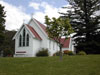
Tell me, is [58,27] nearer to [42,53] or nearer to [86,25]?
[42,53]

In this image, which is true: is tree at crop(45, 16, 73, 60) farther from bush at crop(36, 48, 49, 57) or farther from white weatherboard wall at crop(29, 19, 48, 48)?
white weatherboard wall at crop(29, 19, 48, 48)

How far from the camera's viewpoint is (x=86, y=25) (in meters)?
33.0

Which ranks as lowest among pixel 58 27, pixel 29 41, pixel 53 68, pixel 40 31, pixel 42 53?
pixel 53 68

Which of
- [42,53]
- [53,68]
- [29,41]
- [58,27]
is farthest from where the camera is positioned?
[42,53]

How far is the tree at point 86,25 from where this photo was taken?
106 feet

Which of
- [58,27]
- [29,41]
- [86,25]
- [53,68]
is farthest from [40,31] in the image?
[53,68]

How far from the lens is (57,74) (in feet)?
30.6

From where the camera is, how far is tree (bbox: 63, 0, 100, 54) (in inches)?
1275

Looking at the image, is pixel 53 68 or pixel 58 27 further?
pixel 58 27

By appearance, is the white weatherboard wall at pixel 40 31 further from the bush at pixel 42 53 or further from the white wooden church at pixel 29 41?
the bush at pixel 42 53

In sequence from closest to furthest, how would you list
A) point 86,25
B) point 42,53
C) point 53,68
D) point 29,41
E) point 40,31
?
point 53,68 → point 29,41 → point 42,53 → point 40,31 → point 86,25

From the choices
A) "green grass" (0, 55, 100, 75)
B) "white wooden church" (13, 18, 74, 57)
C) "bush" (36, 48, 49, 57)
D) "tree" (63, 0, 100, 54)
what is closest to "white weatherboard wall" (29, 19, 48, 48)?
"white wooden church" (13, 18, 74, 57)

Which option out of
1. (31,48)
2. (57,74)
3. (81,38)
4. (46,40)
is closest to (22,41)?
(31,48)

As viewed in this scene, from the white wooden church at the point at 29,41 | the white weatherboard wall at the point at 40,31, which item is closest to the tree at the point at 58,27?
the white wooden church at the point at 29,41
